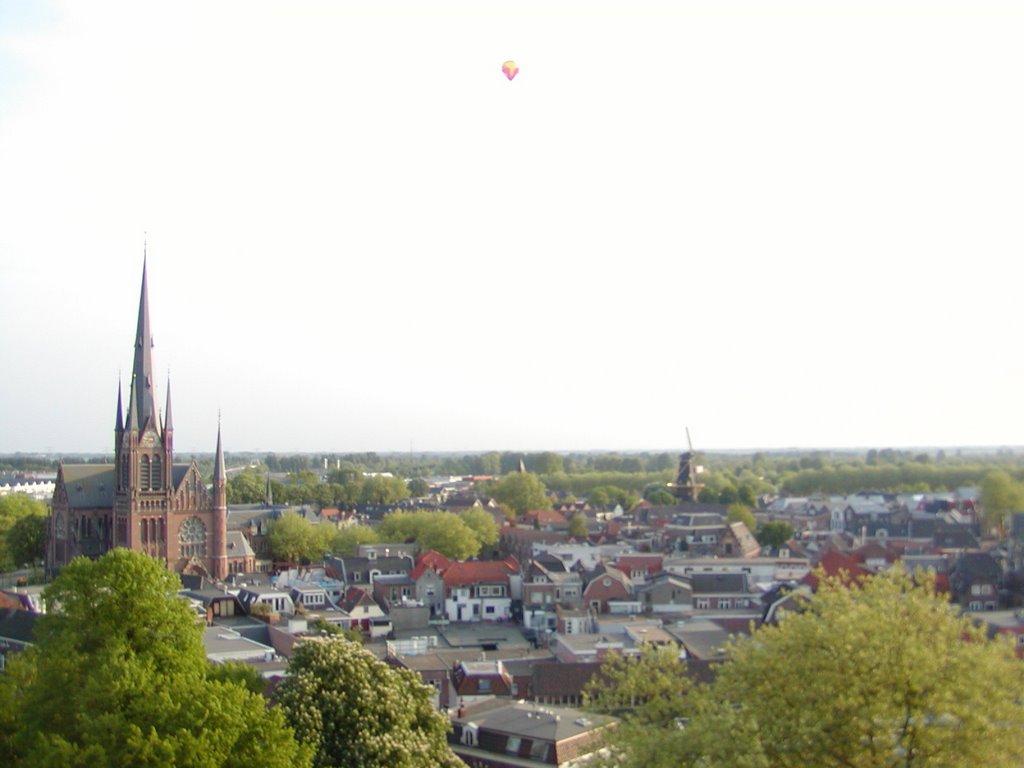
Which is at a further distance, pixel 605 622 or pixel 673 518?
pixel 673 518

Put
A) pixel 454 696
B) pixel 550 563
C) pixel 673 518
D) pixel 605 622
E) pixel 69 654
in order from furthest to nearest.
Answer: pixel 673 518
pixel 550 563
pixel 605 622
pixel 454 696
pixel 69 654

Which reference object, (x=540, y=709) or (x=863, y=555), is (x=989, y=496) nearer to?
(x=863, y=555)

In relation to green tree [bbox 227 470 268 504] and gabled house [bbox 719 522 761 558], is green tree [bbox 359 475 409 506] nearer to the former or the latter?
green tree [bbox 227 470 268 504]

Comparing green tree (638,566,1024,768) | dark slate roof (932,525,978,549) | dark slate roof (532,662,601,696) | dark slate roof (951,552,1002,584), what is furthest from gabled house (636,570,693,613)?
green tree (638,566,1024,768)

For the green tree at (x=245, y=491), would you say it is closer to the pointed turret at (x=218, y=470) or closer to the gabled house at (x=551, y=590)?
the pointed turret at (x=218, y=470)

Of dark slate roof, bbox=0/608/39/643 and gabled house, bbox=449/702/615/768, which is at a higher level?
dark slate roof, bbox=0/608/39/643

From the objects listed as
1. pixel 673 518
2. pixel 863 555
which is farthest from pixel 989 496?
pixel 673 518

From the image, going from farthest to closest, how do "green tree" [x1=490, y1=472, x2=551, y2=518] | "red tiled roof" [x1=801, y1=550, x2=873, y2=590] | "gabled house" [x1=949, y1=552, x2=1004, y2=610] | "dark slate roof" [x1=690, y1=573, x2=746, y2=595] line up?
1. "green tree" [x1=490, y1=472, x2=551, y2=518]
2. "dark slate roof" [x1=690, y1=573, x2=746, y2=595]
3. "gabled house" [x1=949, y1=552, x2=1004, y2=610]
4. "red tiled roof" [x1=801, y1=550, x2=873, y2=590]
